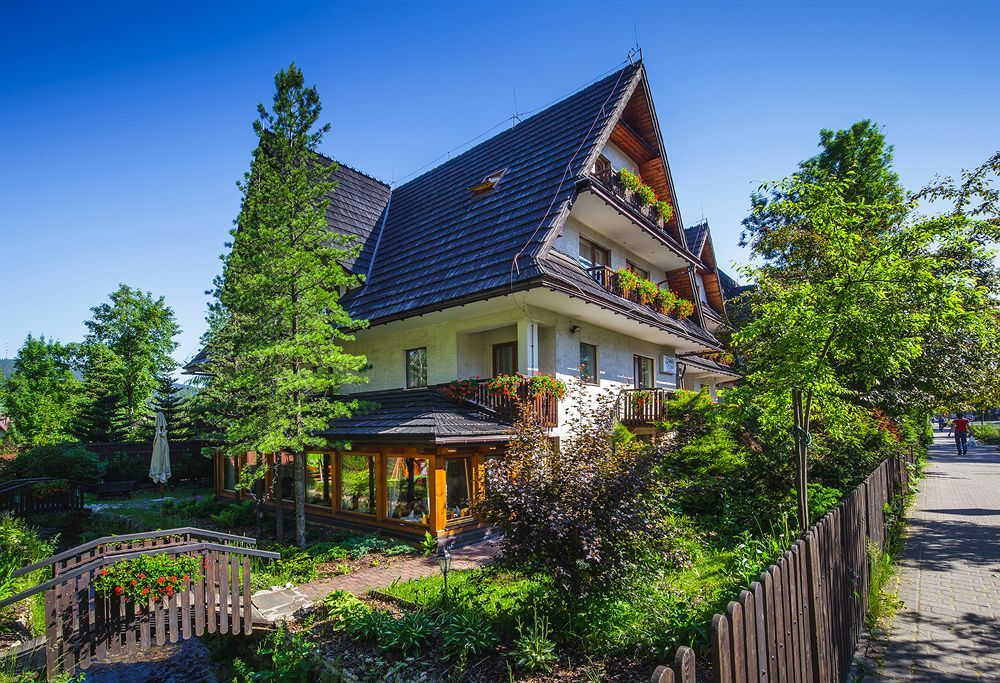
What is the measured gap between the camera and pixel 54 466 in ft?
62.0

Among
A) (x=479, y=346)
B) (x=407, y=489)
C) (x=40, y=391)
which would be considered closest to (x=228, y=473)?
(x=407, y=489)

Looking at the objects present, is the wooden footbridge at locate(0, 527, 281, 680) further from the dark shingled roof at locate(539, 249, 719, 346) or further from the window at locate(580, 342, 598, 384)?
the window at locate(580, 342, 598, 384)

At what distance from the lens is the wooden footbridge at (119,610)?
6.14 metres

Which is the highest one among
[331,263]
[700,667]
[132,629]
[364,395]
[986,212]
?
[986,212]

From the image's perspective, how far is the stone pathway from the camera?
795cm

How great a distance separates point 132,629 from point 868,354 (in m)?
10.7

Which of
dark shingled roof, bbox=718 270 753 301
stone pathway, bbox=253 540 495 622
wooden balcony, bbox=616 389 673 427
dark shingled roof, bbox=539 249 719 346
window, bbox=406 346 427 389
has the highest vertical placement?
dark shingled roof, bbox=718 270 753 301

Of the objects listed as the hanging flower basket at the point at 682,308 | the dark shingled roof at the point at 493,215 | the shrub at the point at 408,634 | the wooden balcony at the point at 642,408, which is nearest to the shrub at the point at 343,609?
the shrub at the point at 408,634

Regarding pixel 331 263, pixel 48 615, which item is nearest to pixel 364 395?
pixel 331 263

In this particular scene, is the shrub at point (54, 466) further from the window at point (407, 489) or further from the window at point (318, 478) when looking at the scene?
the window at point (407, 489)

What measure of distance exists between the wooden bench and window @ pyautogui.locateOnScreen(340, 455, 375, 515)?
11747mm

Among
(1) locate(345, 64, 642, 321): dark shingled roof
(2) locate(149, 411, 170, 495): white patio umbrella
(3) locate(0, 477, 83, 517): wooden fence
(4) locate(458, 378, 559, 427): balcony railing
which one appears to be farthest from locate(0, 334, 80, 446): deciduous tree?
(4) locate(458, 378, 559, 427): balcony railing

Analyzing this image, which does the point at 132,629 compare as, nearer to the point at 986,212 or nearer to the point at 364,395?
the point at 364,395

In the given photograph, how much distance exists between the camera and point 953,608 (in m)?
6.64
